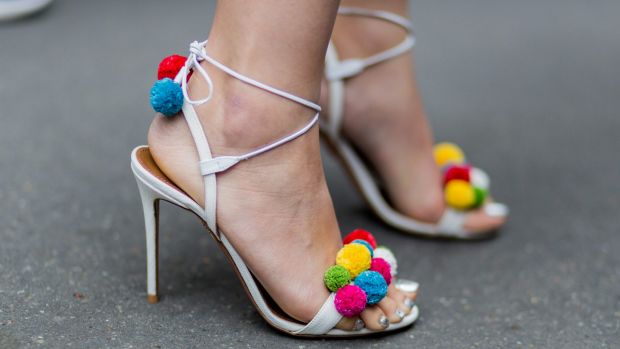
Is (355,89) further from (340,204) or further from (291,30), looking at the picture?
(291,30)

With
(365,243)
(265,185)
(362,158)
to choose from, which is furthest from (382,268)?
(362,158)

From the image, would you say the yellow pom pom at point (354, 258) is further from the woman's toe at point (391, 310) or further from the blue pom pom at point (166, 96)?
the blue pom pom at point (166, 96)

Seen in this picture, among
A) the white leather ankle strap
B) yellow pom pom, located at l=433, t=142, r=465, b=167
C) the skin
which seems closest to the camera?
the skin

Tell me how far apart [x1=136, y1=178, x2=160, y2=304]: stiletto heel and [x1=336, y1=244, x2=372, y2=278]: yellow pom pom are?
0.83 feet

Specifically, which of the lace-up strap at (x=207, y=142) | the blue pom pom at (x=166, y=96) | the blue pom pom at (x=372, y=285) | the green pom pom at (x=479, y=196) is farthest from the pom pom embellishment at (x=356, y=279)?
the green pom pom at (x=479, y=196)

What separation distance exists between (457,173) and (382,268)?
17.4 inches

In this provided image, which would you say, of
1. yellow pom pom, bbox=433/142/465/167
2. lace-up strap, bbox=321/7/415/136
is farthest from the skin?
yellow pom pom, bbox=433/142/465/167

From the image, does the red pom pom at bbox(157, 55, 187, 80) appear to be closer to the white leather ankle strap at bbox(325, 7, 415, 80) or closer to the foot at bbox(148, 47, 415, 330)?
the foot at bbox(148, 47, 415, 330)

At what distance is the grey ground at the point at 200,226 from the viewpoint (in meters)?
1.10

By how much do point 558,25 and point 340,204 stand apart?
178 centimetres

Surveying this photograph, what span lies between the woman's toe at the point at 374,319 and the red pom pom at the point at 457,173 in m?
0.48

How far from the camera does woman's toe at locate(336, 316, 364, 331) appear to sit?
41.4 inches

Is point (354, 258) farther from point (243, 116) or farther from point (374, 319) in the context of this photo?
point (243, 116)

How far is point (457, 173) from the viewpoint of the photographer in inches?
57.9
